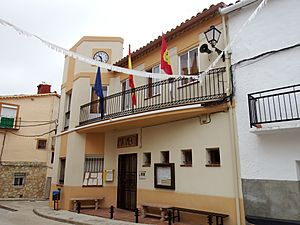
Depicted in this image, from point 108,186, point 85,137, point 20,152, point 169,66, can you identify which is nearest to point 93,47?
point 85,137

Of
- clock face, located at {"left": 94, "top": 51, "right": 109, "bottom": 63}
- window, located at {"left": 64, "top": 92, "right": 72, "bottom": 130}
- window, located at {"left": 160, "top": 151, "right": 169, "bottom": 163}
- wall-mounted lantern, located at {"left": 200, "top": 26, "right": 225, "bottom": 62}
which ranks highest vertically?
clock face, located at {"left": 94, "top": 51, "right": 109, "bottom": 63}

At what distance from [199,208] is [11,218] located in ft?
23.4

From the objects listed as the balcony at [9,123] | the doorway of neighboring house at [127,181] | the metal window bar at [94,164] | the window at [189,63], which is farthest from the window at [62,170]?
the balcony at [9,123]

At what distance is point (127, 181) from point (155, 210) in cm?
227

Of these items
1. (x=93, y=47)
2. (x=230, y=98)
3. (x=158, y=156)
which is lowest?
(x=158, y=156)

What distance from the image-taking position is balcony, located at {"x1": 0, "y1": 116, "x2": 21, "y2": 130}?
1895cm

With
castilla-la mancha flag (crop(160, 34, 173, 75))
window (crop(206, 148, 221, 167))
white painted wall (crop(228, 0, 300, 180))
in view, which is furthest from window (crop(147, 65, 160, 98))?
white painted wall (crop(228, 0, 300, 180))

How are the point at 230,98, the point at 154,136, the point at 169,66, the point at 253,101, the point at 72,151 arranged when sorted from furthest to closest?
1. the point at 72,151
2. the point at 154,136
3. the point at 169,66
4. the point at 230,98
5. the point at 253,101

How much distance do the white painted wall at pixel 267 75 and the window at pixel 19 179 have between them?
17.1 metres

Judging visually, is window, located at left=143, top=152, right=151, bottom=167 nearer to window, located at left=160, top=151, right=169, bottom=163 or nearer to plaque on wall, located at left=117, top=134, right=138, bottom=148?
plaque on wall, located at left=117, top=134, right=138, bottom=148

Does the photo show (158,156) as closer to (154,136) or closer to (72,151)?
(154,136)

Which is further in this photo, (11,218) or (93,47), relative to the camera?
(93,47)

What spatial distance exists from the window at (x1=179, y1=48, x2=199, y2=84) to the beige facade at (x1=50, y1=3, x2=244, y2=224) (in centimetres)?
6

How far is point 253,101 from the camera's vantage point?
675cm
